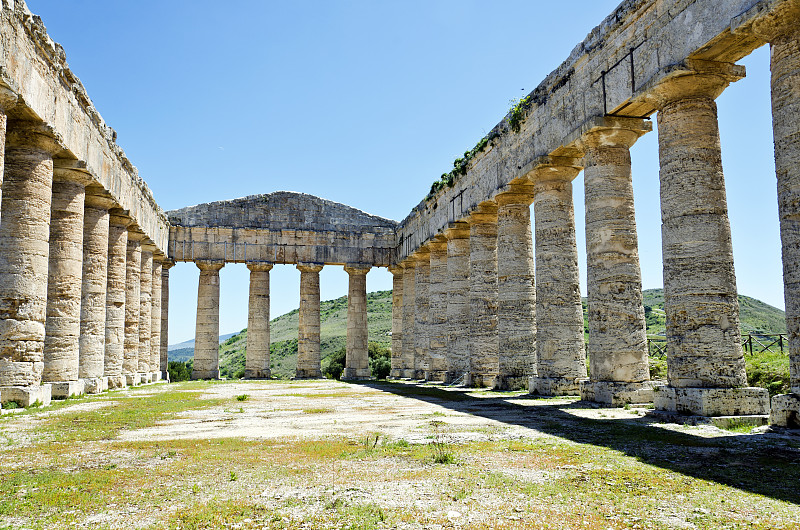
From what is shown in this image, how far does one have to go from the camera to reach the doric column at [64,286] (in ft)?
55.6

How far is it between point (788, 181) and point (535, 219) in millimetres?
8878

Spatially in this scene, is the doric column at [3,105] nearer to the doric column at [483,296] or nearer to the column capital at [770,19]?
the column capital at [770,19]

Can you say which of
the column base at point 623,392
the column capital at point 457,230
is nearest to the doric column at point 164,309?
the column capital at point 457,230

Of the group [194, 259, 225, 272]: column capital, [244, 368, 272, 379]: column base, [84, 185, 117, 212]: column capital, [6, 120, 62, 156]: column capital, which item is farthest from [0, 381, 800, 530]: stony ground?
[194, 259, 225, 272]: column capital

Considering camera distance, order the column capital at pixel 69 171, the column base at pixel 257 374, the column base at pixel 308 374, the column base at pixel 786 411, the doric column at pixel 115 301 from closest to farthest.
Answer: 1. the column base at pixel 786 411
2. the column capital at pixel 69 171
3. the doric column at pixel 115 301
4. the column base at pixel 257 374
5. the column base at pixel 308 374

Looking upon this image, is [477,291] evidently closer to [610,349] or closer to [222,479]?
[610,349]

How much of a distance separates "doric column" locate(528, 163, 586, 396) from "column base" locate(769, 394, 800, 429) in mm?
7635

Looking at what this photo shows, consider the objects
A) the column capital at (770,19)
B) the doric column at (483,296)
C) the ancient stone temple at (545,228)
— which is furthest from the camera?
the doric column at (483,296)

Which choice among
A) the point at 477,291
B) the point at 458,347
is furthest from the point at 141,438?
the point at 458,347

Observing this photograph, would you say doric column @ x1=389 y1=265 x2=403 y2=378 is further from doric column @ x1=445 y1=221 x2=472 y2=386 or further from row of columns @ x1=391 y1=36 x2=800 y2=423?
row of columns @ x1=391 y1=36 x2=800 y2=423

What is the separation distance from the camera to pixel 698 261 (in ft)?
40.8

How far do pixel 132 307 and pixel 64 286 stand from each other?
8810 mm

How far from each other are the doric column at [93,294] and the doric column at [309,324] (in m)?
14.7

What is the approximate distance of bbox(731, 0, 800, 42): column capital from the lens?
34.1 ft
